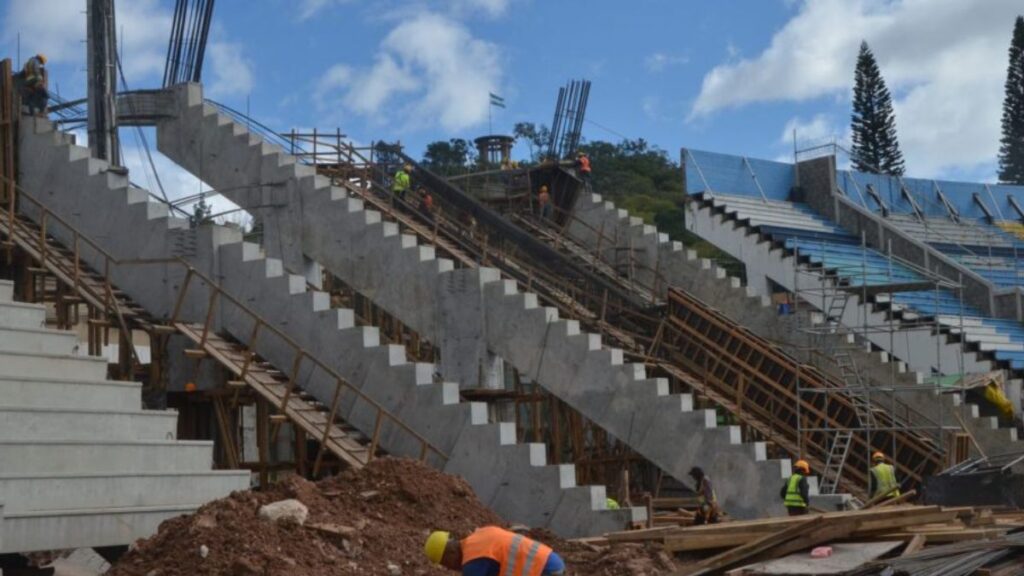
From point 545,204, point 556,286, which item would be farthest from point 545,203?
point 556,286

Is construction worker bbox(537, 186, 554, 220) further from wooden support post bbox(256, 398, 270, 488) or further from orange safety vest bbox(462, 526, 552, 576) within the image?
orange safety vest bbox(462, 526, 552, 576)

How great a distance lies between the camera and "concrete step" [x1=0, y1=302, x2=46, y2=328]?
17769 mm

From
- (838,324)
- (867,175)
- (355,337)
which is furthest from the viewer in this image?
(867,175)

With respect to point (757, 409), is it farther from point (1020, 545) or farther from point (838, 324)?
point (1020, 545)

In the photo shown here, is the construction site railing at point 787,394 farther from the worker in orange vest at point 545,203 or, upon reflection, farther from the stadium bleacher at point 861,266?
the worker in orange vest at point 545,203

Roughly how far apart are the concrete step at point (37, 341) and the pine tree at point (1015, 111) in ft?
173

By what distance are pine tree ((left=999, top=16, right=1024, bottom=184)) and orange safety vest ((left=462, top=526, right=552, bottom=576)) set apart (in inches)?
2273

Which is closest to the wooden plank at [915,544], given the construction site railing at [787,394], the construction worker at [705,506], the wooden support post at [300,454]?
the construction worker at [705,506]

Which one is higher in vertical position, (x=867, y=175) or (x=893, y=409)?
(x=867, y=175)

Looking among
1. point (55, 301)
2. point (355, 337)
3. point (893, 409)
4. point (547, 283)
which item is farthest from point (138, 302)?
point (893, 409)

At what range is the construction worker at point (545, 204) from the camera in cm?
3678

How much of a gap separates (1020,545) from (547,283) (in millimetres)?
19909

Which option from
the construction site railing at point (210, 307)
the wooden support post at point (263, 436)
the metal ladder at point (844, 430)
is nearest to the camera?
the construction site railing at point (210, 307)

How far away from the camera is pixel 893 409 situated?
91.4 ft
